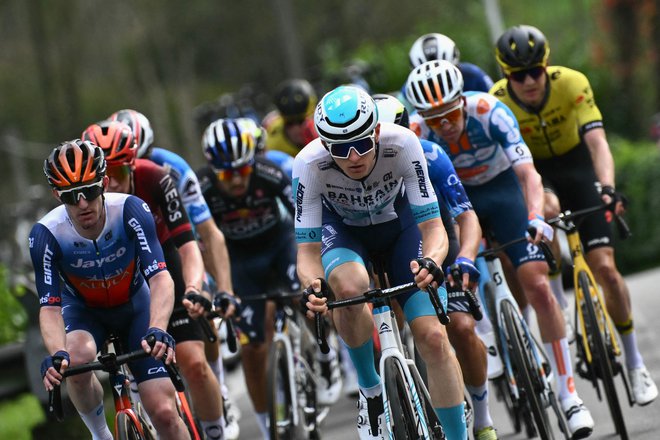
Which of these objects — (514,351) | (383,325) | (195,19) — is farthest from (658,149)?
(195,19)

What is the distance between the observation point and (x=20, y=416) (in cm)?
1213

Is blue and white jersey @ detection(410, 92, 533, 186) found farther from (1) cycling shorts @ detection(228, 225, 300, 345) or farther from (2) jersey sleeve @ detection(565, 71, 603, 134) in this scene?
(1) cycling shorts @ detection(228, 225, 300, 345)

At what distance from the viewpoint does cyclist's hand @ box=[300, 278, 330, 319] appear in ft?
22.9

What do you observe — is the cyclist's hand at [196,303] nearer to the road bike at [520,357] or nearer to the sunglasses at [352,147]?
the sunglasses at [352,147]

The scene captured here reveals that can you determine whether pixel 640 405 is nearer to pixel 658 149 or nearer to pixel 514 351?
pixel 514 351

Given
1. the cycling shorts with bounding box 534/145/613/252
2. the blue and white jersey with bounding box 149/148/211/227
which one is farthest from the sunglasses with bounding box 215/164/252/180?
the cycling shorts with bounding box 534/145/613/252

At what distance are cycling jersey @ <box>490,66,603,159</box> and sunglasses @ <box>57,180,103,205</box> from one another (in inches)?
145

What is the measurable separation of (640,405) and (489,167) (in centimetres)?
191

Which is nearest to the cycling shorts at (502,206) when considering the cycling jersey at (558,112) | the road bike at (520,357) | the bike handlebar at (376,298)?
the road bike at (520,357)

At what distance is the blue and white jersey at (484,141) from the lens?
29.9ft

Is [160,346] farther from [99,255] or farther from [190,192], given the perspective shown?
[190,192]

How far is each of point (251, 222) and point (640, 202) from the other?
11.8 m

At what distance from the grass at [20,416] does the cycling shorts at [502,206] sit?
4347mm

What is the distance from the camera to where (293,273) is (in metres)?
10.8
